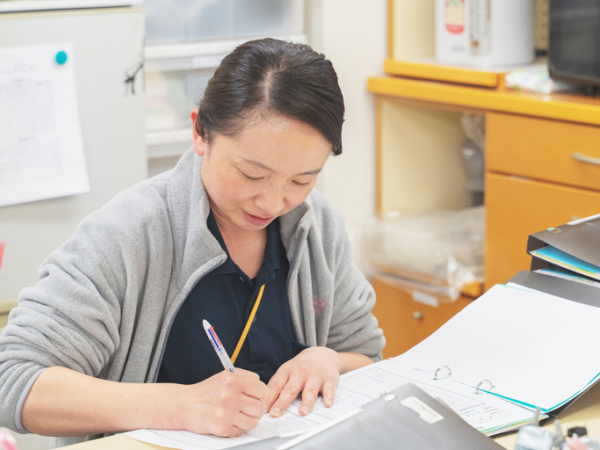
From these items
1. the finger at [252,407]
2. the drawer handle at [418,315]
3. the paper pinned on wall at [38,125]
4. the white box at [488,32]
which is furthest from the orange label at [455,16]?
the finger at [252,407]

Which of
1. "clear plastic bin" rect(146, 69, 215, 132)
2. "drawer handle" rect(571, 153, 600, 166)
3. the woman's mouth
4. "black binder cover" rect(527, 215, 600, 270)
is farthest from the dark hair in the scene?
"clear plastic bin" rect(146, 69, 215, 132)

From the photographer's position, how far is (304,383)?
3.12 ft

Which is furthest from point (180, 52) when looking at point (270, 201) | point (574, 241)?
point (574, 241)

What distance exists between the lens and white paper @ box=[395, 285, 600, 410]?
897mm

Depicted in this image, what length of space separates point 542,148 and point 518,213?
7.4 inches

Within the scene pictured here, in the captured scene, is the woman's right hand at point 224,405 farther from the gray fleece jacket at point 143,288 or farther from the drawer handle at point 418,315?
the drawer handle at point 418,315

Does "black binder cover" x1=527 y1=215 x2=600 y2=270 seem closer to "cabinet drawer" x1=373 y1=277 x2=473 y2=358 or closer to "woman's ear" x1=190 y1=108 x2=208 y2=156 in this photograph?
"woman's ear" x1=190 y1=108 x2=208 y2=156

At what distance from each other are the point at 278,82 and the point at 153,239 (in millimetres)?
280

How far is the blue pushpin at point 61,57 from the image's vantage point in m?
1.61

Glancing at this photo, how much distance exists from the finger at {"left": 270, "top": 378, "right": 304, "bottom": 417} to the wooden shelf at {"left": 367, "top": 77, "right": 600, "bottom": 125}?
1.11 metres

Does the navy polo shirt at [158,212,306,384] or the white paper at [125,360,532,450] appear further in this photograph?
the navy polo shirt at [158,212,306,384]

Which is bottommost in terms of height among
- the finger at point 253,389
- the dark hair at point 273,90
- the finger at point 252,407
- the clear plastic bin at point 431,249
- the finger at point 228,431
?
the clear plastic bin at point 431,249

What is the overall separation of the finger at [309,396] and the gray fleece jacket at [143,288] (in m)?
0.22

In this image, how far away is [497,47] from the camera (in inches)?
80.5
